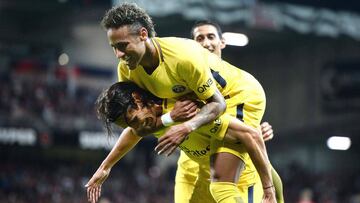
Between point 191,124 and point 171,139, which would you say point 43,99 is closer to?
point 191,124

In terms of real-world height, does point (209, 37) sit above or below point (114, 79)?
above

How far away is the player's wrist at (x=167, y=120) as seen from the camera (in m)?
4.96

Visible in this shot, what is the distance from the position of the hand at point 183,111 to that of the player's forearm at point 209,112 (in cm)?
7

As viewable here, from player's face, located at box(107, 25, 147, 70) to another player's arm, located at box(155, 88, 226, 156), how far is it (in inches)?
21.8

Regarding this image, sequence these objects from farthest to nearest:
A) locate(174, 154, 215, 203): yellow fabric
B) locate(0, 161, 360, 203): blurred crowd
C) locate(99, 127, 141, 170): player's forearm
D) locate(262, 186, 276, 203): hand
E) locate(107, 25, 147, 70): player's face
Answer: locate(0, 161, 360, 203): blurred crowd
locate(174, 154, 215, 203): yellow fabric
locate(99, 127, 141, 170): player's forearm
locate(262, 186, 276, 203): hand
locate(107, 25, 147, 70): player's face

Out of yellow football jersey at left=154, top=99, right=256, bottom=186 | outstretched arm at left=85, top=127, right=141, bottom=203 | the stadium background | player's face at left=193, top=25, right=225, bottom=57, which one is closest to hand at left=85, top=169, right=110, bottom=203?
outstretched arm at left=85, top=127, right=141, bottom=203

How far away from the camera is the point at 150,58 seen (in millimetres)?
4859

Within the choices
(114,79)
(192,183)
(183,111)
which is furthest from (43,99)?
(183,111)

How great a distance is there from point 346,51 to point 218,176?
22888 mm

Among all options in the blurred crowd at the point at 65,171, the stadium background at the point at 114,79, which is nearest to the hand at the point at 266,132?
the stadium background at the point at 114,79

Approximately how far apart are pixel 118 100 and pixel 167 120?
0.38 m

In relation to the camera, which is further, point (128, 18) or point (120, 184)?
point (120, 184)

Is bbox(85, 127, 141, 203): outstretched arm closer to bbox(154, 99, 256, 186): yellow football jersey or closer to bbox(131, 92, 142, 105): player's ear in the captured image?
bbox(154, 99, 256, 186): yellow football jersey

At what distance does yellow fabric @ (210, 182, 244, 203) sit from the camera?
5191 millimetres
